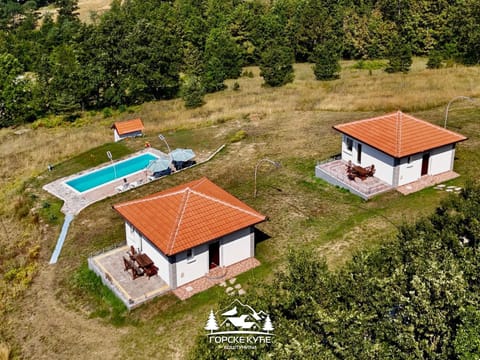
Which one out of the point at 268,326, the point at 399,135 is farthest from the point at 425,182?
the point at 268,326

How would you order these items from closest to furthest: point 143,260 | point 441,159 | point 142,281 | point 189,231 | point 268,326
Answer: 1. point 268,326
2. point 189,231
3. point 142,281
4. point 143,260
5. point 441,159

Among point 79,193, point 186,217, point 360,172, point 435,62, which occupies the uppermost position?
point 435,62

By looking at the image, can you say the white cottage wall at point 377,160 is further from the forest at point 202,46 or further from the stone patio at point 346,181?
the forest at point 202,46

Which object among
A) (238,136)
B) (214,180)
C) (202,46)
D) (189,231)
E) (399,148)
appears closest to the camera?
(189,231)

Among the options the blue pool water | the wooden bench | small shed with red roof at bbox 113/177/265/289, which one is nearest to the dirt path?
small shed with red roof at bbox 113/177/265/289

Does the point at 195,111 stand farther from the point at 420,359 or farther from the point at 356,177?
the point at 420,359

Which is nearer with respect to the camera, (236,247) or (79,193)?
(236,247)

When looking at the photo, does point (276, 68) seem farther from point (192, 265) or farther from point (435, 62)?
point (192, 265)

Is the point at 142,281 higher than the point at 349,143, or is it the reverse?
the point at 349,143
